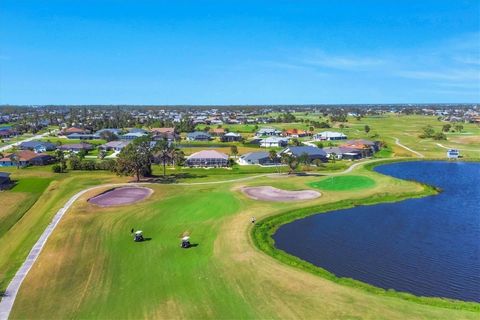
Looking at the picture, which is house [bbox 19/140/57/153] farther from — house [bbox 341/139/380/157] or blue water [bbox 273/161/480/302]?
blue water [bbox 273/161/480/302]

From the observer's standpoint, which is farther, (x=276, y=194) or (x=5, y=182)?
(x=5, y=182)

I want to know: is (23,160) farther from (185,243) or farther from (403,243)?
(403,243)

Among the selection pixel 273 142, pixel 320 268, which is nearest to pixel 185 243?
pixel 320 268

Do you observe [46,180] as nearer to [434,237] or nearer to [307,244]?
[307,244]

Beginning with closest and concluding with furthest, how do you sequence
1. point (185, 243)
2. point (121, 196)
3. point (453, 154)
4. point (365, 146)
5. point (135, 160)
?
point (185, 243) < point (121, 196) < point (135, 160) < point (453, 154) < point (365, 146)

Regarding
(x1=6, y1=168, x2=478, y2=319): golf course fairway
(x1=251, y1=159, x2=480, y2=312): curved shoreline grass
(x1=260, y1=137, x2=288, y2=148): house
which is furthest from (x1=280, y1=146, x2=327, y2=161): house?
(x1=6, y1=168, x2=478, y2=319): golf course fairway

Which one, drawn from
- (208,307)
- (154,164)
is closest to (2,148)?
(154,164)
